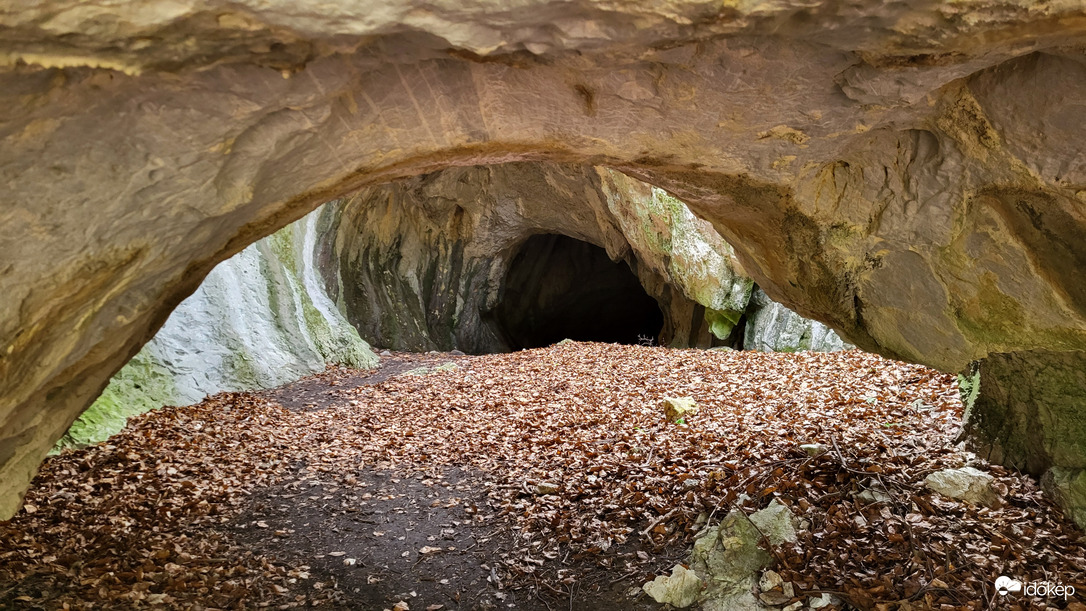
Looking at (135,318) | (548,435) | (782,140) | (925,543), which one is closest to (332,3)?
(135,318)

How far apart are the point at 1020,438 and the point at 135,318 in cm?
646

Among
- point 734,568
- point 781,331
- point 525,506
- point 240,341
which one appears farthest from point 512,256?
point 734,568

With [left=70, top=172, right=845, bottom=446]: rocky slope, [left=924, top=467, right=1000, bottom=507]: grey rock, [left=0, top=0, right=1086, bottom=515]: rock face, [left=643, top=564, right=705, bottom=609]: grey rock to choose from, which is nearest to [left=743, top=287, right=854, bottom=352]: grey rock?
[left=70, top=172, right=845, bottom=446]: rocky slope

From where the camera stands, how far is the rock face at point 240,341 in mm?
9016

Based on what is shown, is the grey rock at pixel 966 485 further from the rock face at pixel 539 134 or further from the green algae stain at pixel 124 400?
the green algae stain at pixel 124 400

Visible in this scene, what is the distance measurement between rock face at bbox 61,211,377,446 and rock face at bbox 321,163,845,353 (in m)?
3.89

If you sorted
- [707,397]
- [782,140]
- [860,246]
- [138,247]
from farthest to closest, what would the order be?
[707,397]
[860,246]
[782,140]
[138,247]

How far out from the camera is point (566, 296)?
87.2 feet

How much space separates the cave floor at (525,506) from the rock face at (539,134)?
49.0 inches

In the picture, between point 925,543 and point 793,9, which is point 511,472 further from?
point 793,9

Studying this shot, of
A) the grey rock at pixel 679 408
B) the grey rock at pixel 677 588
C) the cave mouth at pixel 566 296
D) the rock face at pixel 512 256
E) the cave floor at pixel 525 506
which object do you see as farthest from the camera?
the cave mouth at pixel 566 296

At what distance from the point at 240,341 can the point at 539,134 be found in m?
9.26

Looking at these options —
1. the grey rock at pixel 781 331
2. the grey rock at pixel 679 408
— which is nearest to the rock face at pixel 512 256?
the grey rock at pixel 781 331

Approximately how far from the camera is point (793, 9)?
253 centimetres
